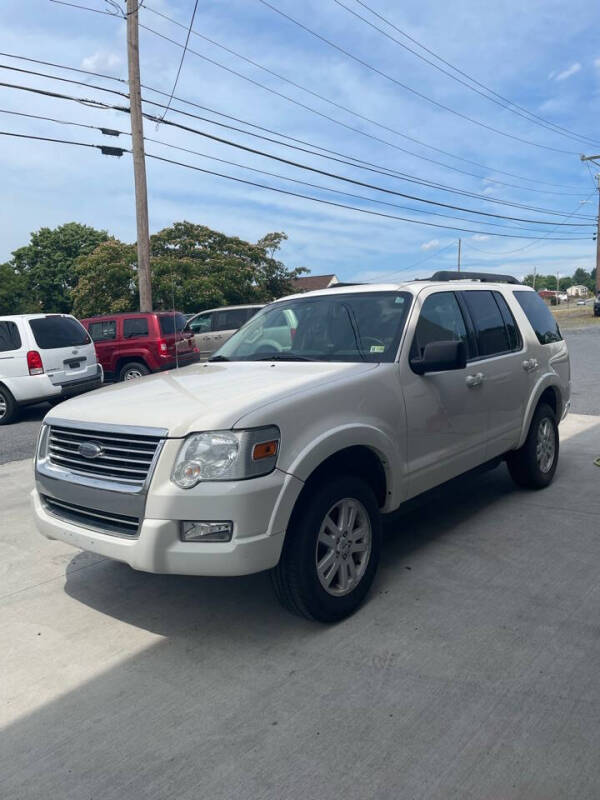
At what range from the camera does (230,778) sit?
240cm

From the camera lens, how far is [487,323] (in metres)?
5.16

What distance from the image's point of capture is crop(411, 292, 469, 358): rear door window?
4257 mm

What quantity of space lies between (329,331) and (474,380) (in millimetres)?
1111

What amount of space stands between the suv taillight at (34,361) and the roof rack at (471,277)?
7411 millimetres

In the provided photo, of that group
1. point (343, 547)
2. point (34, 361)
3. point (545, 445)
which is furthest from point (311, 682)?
Answer: point (34, 361)

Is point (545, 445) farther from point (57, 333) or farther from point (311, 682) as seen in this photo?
point (57, 333)

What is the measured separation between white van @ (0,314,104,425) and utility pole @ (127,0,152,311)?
5.79 metres

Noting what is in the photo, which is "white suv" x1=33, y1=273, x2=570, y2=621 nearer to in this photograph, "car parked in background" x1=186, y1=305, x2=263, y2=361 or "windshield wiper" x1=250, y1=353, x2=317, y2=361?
"windshield wiper" x1=250, y1=353, x2=317, y2=361

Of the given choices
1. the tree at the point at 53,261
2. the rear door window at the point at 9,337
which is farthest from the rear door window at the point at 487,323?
the tree at the point at 53,261

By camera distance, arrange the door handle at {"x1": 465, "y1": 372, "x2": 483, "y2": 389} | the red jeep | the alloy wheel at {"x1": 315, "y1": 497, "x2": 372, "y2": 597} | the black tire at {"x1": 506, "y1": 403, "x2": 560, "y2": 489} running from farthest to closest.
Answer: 1. the red jeep
2. the black tire at {"x1": 506, "y1": 403, "x2": 560, "y2": 489}
3. the door handle at {"x1": 465, "y1": 372, "x2": 483, "y2": 389}
4. the alloy wheel at {"x1": 315, "y1": 497, "x2": 372, "y2": 597}

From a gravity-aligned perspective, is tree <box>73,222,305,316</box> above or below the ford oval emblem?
above

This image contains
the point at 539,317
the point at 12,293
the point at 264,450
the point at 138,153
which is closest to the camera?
the point at 264,450

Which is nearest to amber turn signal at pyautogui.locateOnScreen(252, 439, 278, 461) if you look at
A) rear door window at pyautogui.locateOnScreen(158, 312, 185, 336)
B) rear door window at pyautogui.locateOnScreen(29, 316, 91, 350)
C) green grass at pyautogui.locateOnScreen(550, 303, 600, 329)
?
rear door window at pyautogui.locateOnScreen(29, 316, 91, 350)

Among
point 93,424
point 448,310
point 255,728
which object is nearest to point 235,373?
point 93,424
